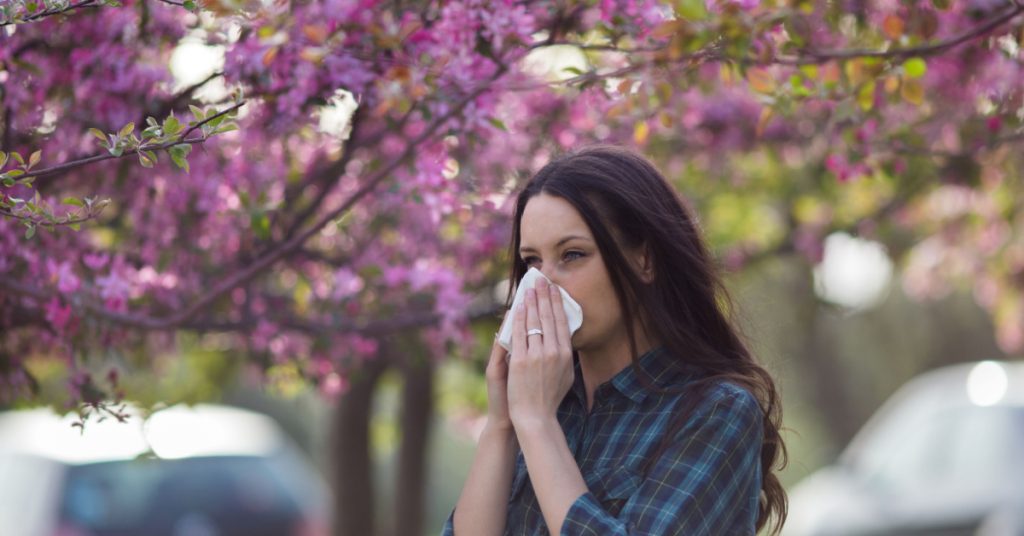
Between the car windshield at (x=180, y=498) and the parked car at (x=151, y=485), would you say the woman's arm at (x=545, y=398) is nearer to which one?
the parked car at (x=151, y=485)

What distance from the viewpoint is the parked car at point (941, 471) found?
636 cm

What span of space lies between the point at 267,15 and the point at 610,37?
83 centimetres

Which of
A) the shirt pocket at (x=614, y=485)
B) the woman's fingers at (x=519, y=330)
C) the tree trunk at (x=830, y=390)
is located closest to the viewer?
the shirt pocket at (x=614, y=485)

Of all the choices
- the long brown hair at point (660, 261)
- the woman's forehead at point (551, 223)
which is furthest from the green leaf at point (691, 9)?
the woman's forehead at point (551, 223)

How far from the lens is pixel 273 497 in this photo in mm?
6805

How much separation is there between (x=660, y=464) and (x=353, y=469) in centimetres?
465

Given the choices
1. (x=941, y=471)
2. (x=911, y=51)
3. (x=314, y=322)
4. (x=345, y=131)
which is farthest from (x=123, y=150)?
(x=941, y=471)

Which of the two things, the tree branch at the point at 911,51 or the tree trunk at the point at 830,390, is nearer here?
the tree branch at the point at 911,51

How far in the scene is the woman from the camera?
2277mm

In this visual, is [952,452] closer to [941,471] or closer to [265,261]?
[941,471]

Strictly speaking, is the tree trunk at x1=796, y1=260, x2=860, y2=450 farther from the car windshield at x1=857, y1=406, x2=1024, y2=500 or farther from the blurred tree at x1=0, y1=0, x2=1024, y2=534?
the blurred tree at x1=0, y1=0, x2=1024, y2=534

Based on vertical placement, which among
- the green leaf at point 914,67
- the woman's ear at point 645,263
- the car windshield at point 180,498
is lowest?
the car windshield at point 180,498

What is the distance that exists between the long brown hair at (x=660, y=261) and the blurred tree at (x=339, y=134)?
0.32 metres

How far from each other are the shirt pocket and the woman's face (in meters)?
0.26
